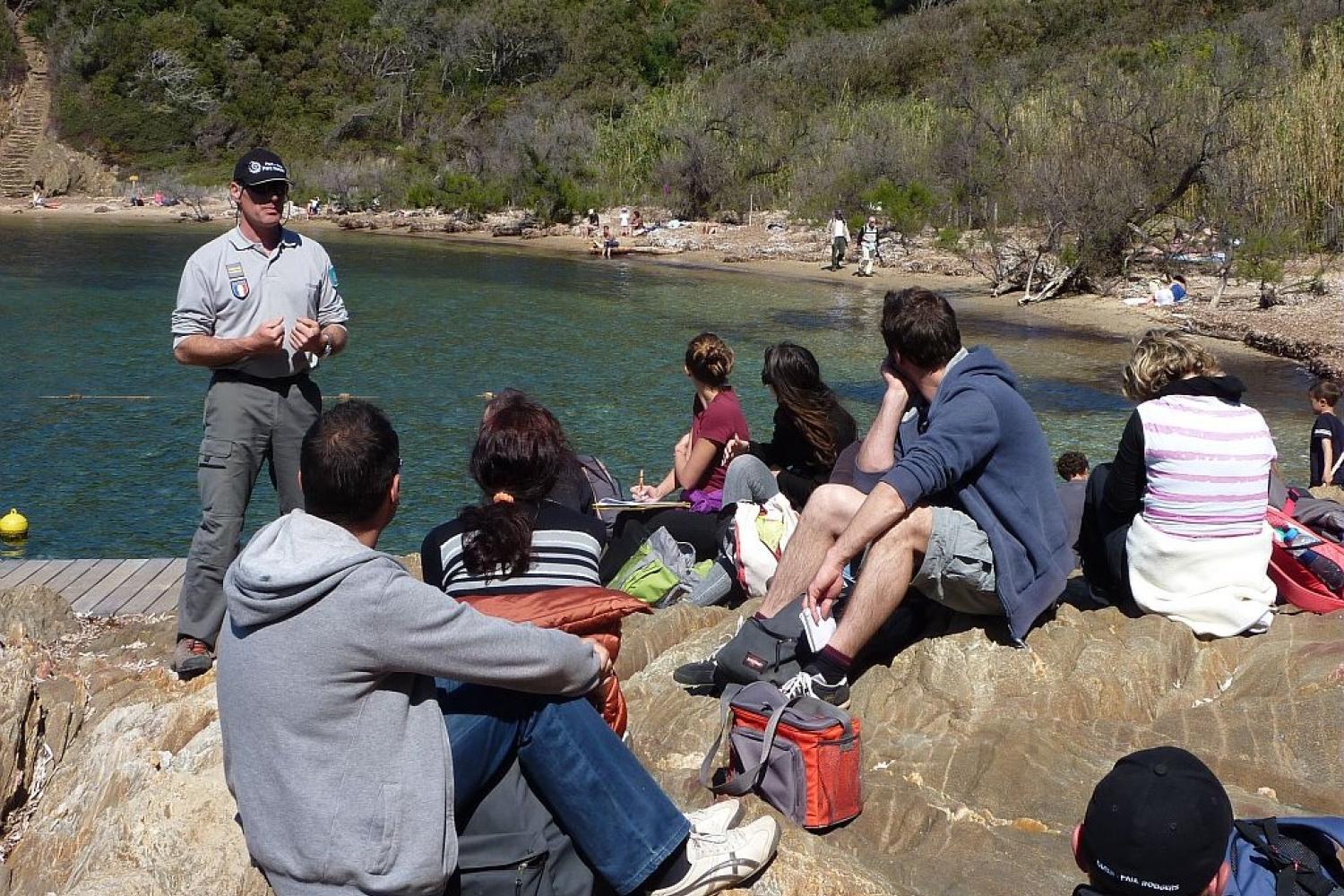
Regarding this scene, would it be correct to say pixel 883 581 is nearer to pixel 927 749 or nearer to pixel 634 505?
pixel 927 749

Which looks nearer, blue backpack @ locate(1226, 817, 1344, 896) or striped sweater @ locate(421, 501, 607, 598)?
blue backpack @ locate(1226, 817, 1344, 896)

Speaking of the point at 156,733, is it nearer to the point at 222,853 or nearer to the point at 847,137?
the point at 222,853

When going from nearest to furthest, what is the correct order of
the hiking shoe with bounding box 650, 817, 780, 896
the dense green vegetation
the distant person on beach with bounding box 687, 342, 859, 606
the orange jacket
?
the hiking shoe with bounding box 650, 817, 780, 896 → the orange jacket → the distant person on beach with bounding box 687, 342, 859, 606 → the dense green vegetation

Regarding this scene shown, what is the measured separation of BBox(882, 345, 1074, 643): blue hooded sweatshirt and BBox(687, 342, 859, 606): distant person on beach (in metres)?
1.44

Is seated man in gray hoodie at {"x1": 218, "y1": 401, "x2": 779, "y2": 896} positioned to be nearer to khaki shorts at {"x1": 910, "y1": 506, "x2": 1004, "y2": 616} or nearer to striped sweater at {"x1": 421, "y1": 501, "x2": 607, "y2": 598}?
striped sweater at {"x1": 421, "y1": 501, "x2": 607, "y2": 598}

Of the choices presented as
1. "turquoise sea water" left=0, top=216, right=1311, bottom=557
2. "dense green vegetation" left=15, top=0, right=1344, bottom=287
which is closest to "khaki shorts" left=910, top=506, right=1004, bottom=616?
"turquoise sea water" left=0, top=216, right=1311, bottom=557

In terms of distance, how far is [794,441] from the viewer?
19.4 ft

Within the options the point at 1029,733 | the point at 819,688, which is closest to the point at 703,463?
the point at 819,688

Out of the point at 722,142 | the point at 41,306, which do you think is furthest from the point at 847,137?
the point at 41,306

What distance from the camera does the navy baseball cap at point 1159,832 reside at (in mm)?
2391

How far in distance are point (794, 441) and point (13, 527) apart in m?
5.81

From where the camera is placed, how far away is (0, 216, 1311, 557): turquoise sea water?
9.95 metres

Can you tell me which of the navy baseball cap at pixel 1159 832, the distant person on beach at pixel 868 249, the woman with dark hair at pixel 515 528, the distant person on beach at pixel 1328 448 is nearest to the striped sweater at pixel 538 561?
the woman with dark hair at pixel 515 528

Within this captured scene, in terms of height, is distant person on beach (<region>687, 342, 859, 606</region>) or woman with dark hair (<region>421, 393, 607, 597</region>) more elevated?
woman with dark hair (<region>421, 393, 607, 597</region>)
